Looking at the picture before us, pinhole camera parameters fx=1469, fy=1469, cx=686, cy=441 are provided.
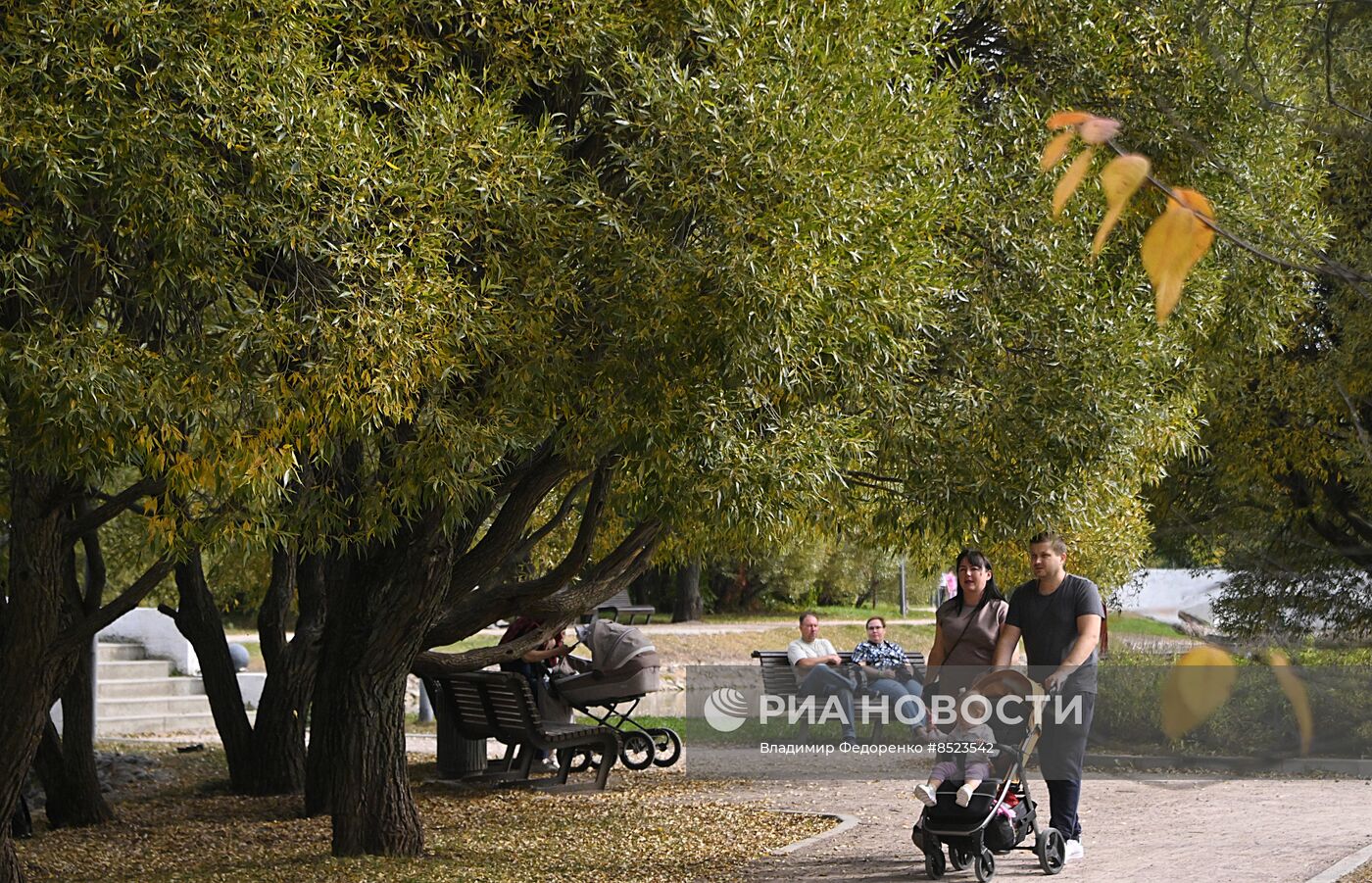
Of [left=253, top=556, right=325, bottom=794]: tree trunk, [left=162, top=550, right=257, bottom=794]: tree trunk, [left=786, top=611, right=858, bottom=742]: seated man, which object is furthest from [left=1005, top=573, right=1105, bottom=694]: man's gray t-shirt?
[left=786, top=611, right=858, bottom=742]: seated man

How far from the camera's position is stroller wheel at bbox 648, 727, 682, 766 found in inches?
563

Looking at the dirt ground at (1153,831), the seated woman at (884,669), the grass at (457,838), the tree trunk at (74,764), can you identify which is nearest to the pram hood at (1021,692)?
the dirt ground at (1153,831)

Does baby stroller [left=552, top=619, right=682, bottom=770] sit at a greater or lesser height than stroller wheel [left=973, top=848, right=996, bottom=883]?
greater

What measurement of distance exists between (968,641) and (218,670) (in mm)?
7424

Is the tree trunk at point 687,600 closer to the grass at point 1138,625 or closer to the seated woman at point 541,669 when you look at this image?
the seated woman at point 541,669

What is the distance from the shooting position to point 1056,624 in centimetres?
797

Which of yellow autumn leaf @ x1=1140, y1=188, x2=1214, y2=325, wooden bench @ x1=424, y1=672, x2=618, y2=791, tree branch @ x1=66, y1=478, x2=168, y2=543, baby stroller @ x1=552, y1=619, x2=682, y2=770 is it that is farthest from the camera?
baby stroller @ x1=552, y1=619, x2=682, y2=770

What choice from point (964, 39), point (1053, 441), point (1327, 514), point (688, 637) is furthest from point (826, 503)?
point (688, 637)

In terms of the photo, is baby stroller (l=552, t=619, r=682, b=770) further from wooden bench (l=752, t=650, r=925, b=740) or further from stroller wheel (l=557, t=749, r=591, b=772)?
wooden bench (l=752, t=650, r=925, b=740)

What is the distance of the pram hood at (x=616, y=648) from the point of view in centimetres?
1387

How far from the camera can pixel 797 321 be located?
6.86 m

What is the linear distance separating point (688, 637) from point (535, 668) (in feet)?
54.6

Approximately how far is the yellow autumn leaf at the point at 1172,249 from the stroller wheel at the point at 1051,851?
676 centimetres

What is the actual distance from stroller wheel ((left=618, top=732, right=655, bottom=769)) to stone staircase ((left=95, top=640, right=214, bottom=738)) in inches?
278
